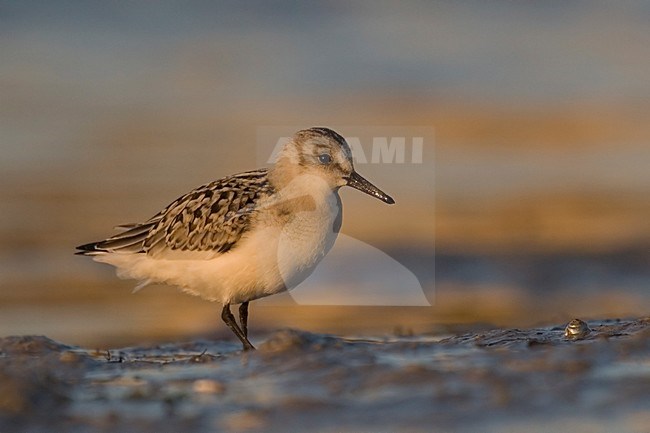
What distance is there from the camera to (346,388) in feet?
18.2

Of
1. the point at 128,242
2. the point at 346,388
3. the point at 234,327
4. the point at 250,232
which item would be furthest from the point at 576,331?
the point at 128,242

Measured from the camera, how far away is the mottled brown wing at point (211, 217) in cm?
771

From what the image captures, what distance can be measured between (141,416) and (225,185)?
2.94 m

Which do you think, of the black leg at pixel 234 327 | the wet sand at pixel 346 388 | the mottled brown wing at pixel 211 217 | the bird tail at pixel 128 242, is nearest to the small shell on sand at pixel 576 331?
the wet sand at pixel 346 388

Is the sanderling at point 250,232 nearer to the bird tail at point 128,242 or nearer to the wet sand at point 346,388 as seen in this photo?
the bird tail at point 128,242

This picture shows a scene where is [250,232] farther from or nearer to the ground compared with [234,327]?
farther from the ground

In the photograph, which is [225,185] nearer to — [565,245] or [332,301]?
[332,301]

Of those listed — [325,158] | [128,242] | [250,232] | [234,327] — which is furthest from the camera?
[128,242]

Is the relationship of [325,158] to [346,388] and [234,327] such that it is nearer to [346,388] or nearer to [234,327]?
[234,327]

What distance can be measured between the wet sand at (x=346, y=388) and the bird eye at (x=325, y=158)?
164cm

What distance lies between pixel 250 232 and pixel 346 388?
2.22 m

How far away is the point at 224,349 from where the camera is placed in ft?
25.1

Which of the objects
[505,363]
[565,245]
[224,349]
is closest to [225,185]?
[224,349]

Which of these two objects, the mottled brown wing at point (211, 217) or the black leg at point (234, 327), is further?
the mottled brown wing at point (211, 217)
